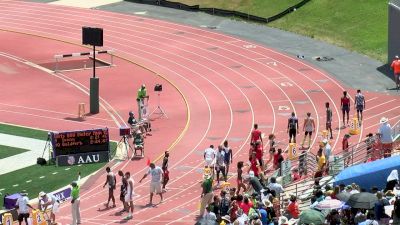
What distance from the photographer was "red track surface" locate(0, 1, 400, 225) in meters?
39.9

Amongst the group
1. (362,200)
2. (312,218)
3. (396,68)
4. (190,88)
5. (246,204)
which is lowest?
(190,88)

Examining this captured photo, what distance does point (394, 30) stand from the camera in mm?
59031

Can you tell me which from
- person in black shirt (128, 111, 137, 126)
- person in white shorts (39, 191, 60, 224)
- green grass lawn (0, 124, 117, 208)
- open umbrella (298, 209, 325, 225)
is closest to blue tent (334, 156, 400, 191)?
open umbrella (298, 209, 325, 225)

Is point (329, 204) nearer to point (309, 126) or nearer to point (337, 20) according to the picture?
point (309, 126)

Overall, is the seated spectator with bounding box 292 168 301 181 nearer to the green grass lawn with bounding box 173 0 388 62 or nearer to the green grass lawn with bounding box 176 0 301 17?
the green grass lawn with bounding box 173 0 388 62

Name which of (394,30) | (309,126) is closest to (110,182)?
(309,126)

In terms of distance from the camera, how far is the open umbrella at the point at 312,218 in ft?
89.8

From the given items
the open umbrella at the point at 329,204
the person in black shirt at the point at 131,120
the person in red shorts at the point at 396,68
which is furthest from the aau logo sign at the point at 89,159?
the person in red shorts at the point at 396,68

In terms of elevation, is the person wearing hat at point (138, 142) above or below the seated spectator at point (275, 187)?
below

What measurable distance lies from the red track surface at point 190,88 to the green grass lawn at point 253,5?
14.8 feet

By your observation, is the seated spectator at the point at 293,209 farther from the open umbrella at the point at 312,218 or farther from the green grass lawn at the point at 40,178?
the green grass lawn at the point at 40,178

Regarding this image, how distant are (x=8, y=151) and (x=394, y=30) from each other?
23.7 m

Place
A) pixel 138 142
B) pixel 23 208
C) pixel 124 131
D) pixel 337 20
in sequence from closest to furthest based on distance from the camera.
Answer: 1. pixel 23 208
2. pixel 138 142
3. pixel 124 131
4. pixel 337 20

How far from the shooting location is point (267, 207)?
29922 millimetres
